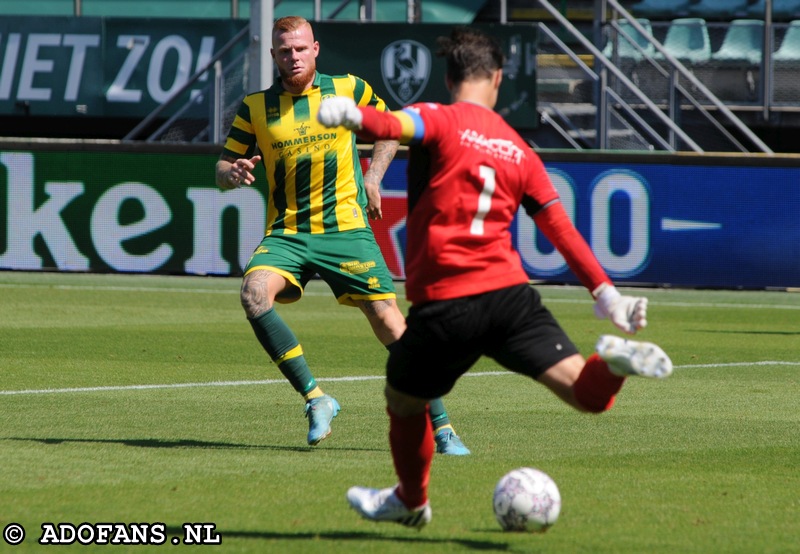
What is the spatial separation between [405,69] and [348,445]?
14.4 meters

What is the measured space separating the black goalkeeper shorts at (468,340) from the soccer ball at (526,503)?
418mm

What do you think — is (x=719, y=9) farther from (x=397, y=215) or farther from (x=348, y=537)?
(x=348, y=537)

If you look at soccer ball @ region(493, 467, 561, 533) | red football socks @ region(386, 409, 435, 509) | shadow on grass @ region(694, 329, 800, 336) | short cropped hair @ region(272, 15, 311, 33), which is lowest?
shadow on grass @ region(694, 329, 800, 336)

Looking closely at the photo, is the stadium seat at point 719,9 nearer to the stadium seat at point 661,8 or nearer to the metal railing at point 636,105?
the stadium seat at point 661,8

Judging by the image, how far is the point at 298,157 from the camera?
8.12 meters

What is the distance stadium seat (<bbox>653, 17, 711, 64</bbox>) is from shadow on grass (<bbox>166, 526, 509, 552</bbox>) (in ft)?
60.5

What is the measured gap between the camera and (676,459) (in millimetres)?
7383

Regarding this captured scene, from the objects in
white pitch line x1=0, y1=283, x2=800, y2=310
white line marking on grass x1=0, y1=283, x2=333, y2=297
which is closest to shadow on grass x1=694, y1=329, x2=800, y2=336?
white pitch line x1=0, y1=283, x2=800, y2=310

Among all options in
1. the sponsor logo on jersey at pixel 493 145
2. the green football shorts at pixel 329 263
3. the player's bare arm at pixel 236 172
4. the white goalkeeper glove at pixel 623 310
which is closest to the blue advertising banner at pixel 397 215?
the green football shorts at pixel 329 263

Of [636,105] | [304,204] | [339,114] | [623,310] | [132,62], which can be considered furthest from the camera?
[132,62]

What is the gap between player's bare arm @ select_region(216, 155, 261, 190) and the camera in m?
7.62

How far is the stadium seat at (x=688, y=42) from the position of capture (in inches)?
905

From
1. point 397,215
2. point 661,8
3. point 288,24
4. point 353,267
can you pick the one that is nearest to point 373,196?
point 353,267

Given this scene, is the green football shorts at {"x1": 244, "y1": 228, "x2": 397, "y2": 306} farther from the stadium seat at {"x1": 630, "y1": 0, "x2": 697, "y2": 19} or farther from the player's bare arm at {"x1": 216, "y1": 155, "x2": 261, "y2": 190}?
the stadium seat at {"x1": 630, "y1": 0, "x2": 697, "y2": 19}
